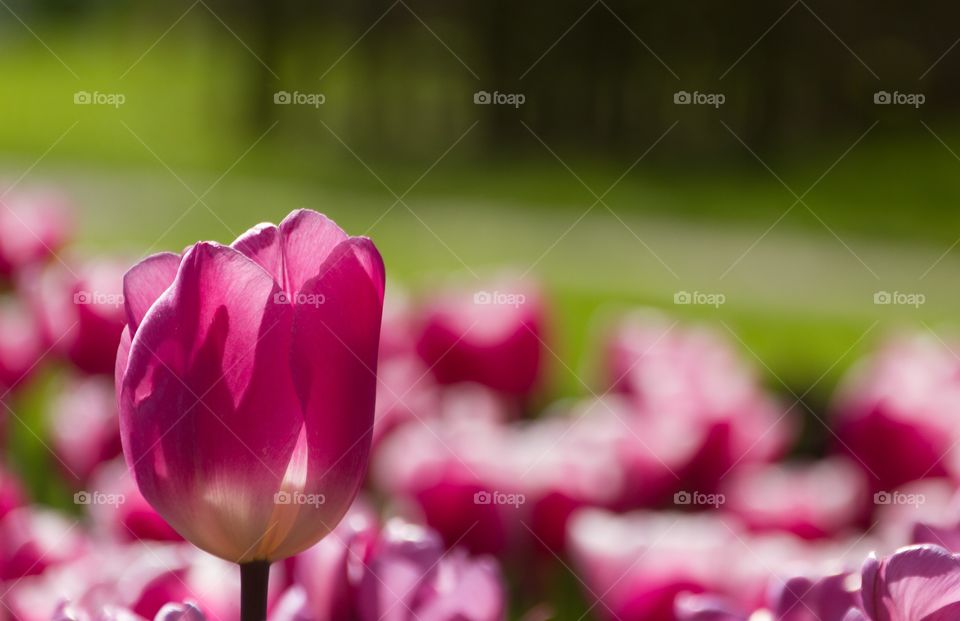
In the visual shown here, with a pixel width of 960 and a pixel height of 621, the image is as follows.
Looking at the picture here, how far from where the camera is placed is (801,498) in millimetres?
1090

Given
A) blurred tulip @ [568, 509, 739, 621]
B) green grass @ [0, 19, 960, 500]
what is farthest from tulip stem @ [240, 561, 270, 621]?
green grass @ [0, 19, 960, 500]

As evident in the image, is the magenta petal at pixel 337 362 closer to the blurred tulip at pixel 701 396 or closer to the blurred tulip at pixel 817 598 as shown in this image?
the blurred tulip at pixel 817 598

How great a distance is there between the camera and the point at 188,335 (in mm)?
556

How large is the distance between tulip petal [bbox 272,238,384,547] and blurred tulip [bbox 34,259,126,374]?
0.74 m

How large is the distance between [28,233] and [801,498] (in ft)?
3.63

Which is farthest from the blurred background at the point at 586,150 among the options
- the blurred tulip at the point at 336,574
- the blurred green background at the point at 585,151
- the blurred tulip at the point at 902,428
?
the blurred tulip at the point at 336,574

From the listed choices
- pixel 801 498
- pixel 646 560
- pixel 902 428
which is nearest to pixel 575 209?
pixel 902 428

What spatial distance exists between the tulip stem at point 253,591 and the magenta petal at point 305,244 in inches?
4.7

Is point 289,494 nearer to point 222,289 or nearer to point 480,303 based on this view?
point 222,289

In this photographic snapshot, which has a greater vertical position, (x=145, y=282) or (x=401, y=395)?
(x=145, y=282)

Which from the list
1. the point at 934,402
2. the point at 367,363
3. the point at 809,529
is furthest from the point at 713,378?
the point at 367,363

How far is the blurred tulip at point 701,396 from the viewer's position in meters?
1.24

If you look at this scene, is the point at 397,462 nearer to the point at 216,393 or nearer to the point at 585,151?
the point at 216,393

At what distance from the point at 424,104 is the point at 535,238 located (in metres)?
3.65
